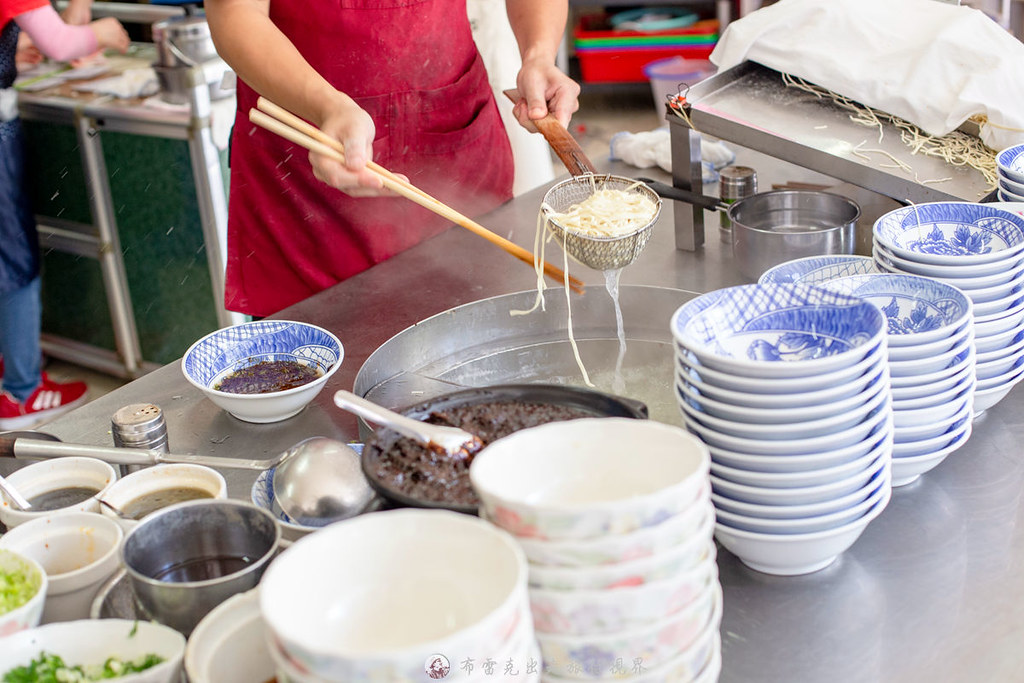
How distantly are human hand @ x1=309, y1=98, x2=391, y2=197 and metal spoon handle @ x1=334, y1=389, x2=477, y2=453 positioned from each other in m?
0.67

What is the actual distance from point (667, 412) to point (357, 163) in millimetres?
706

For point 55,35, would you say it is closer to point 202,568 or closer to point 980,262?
point 202,568

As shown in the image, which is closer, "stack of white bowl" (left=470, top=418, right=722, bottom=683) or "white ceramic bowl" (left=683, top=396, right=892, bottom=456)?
"stack of white bowl" (left=470, top=418, right=722, bottom=683)

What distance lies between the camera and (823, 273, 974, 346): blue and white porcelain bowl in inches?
52.2

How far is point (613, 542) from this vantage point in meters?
0.85

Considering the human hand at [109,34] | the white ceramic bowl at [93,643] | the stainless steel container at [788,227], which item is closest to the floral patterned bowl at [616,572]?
the white ceramic bowl at [93,643]

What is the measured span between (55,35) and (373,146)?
2105 mm

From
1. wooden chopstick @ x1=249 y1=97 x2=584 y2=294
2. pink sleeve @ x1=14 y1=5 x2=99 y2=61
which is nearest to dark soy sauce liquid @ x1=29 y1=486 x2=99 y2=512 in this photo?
wooden chopstick @ x1=249 y1=97 x2=584 y2=294

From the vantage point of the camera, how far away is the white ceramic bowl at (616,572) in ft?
2.83

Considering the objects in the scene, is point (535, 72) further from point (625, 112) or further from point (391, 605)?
point (625, 112)

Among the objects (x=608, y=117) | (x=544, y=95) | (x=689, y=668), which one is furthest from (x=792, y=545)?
(x=608, y=117)

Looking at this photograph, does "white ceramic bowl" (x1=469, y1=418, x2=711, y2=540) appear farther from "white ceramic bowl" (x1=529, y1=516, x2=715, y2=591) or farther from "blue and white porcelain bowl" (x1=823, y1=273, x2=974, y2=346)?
"blue and white porcelain bowl" (x1=823, y1=273, x2=974, y2=346)

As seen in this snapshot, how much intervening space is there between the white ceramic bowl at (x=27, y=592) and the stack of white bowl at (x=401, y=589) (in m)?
0.31

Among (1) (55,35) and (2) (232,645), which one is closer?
(2) (232,645)
